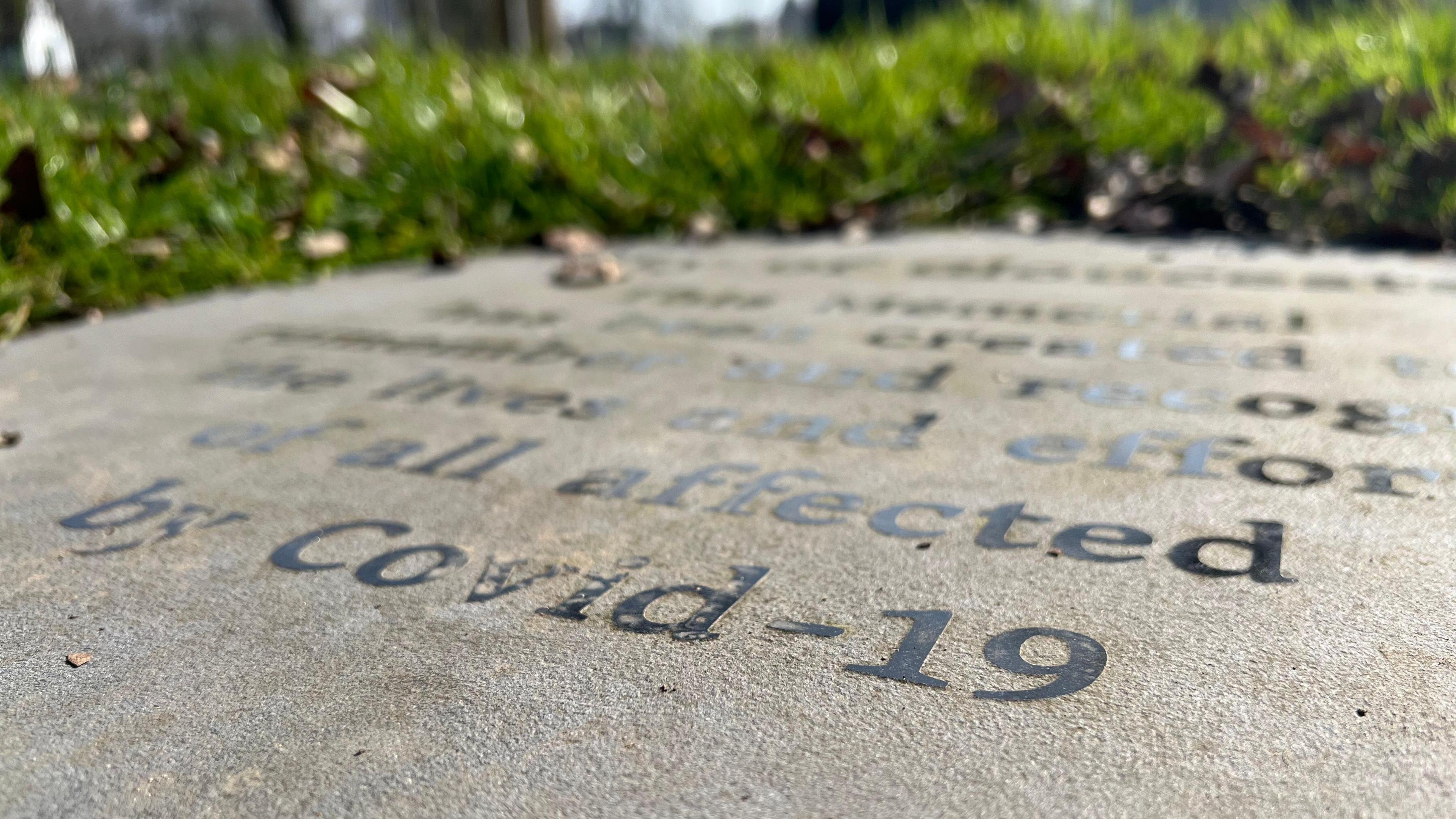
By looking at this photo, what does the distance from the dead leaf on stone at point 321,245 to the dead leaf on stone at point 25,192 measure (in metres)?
0.74

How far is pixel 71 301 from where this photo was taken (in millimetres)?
3443

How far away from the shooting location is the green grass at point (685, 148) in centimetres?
391

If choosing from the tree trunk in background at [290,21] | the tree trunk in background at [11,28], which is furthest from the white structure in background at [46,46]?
the tree trunk in background at [290,21]

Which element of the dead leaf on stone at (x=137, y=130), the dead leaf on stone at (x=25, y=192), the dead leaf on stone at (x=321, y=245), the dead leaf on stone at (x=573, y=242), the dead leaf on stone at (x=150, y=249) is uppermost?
the dead leaf on stone at (x=137, y=130)

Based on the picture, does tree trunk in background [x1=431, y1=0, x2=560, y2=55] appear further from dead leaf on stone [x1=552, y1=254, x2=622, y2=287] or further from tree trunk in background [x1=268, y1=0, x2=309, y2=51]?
dead leaf on stone [x1=552, y1=254, x2=622, y2=287]

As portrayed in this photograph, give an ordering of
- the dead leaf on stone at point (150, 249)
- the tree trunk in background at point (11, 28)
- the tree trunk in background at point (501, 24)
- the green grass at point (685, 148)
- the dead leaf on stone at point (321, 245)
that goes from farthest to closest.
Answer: the tree trunk in background at point (501, 24) → the tree trunk in background at point (11, 28) → the dead leaf on stone at point (321, 245) → the green grass at point (685, 148) → the dead leaf on stone at point (150, 249)

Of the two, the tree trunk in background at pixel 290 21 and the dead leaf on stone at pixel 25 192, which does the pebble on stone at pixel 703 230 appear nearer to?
the dead leaf on stone at pixel 25 192

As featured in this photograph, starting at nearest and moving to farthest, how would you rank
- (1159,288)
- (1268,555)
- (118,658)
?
(118,658) < (1268,555) < (1159,288)

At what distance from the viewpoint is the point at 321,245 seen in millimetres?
4066

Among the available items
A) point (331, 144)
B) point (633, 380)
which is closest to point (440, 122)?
point (331, 144)

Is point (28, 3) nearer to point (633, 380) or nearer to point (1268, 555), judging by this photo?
point (633, 380)

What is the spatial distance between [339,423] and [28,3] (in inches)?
208

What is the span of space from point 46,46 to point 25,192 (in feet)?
9.97

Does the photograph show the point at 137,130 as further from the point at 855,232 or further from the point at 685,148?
the point at 855,232
